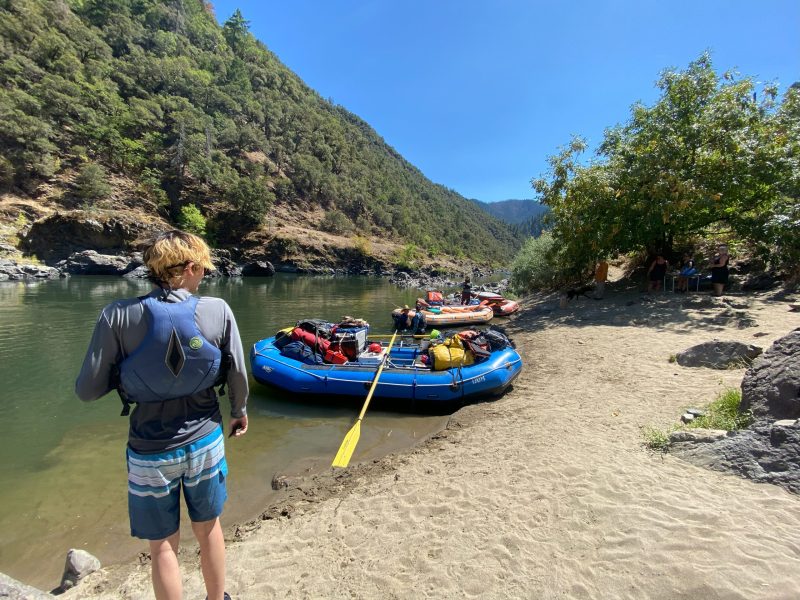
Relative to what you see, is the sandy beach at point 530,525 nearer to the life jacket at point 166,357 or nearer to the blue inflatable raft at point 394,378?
the blue inflatable raft at point 394,378

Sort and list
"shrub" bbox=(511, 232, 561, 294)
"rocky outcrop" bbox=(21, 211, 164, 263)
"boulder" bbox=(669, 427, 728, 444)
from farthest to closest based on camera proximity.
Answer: "rocky outcrop" bbox=(21, 211, 164, 263) < "shrub" bbox=(511, 232, 561, 294) < "boulder" bbox=(669, 427, 728, 444)

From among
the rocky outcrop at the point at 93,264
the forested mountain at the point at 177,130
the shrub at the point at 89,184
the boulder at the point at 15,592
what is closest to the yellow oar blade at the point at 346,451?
the boulder at the point at 15,592

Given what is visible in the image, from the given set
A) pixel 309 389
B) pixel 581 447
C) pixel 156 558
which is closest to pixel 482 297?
pixel 309 389

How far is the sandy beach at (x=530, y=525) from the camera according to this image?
8.42 ft

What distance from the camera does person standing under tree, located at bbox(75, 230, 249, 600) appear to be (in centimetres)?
182

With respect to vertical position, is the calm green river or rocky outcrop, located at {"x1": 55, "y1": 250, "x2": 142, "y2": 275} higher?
rocky outcrop, located at {"x1": 55, "y1": 250, "x2": 142, "y2": 275}

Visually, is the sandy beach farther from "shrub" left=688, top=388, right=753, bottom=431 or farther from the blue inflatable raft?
the blue inflatable raft

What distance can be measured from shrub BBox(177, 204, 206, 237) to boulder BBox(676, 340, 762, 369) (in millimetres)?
51516

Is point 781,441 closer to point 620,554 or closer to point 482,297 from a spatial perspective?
point 620,554

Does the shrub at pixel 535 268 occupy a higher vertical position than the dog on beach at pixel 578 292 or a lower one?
higher

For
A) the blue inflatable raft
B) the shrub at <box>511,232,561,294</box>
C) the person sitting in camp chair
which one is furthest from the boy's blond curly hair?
the shrub at <box>511,232,561,294</box>

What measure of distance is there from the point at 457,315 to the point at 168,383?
556 inches

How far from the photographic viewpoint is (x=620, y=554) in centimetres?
274

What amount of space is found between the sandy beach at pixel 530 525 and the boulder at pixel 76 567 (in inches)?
4.3
